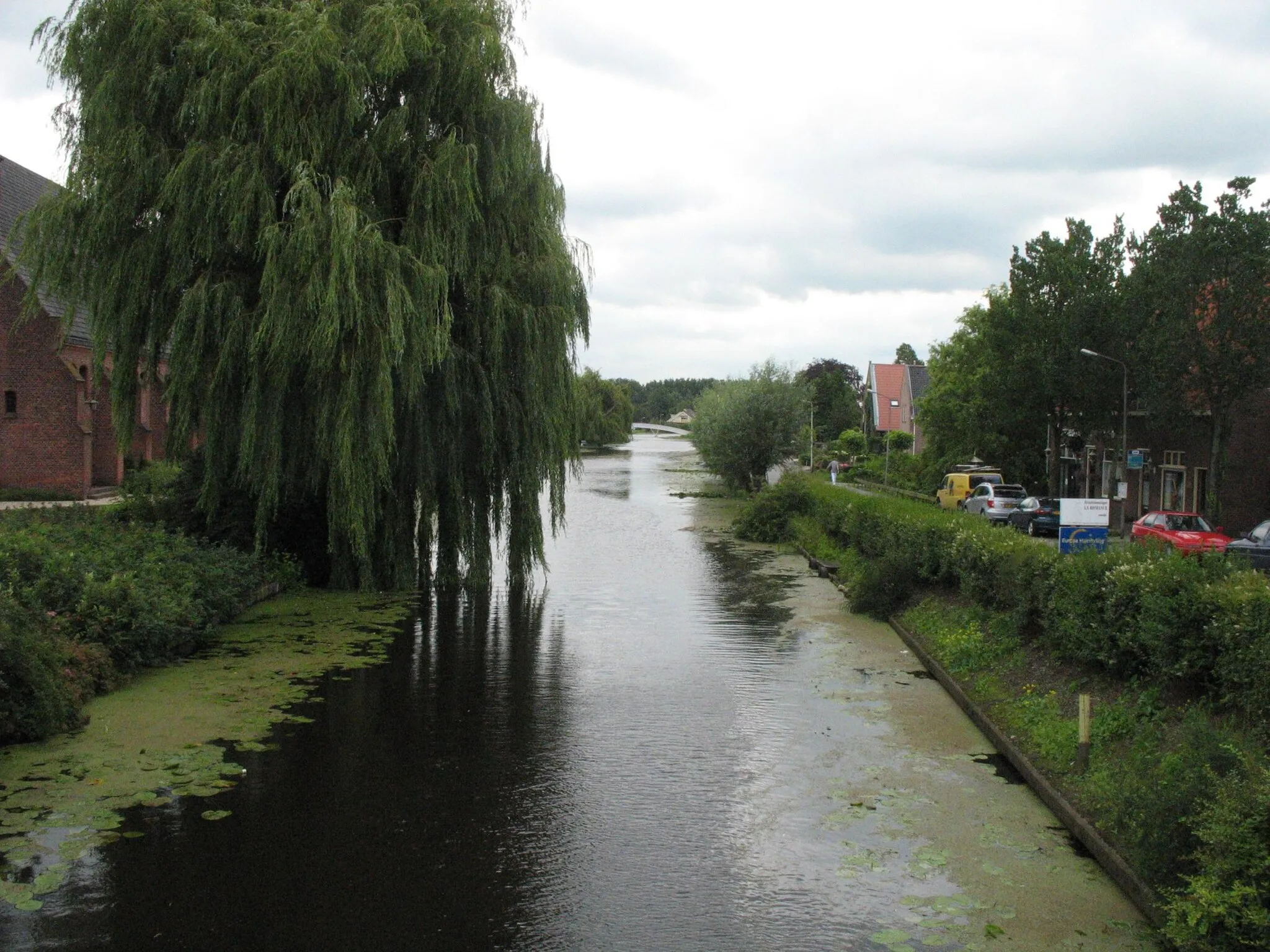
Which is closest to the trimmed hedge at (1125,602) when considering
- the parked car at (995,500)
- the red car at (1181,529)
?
the red car at (1181,529)

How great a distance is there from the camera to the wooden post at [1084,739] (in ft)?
28.6

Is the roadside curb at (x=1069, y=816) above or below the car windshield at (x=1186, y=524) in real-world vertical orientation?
below

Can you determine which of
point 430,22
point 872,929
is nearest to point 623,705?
point 872,929

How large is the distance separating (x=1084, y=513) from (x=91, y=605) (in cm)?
1517

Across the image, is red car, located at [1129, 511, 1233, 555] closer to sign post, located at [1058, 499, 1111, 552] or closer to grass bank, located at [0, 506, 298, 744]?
sign post, located at [1058, 499, 1111, 552]

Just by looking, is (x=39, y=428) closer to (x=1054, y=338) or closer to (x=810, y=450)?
(x=1054, y=338)

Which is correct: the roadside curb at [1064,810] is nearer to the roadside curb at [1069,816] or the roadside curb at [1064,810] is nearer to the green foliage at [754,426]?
the roadside curb at [1069,816]

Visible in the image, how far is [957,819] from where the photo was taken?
26.9 feet

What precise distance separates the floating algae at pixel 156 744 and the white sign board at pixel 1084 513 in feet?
36.9

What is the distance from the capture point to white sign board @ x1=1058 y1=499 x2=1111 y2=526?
18469 millimetres

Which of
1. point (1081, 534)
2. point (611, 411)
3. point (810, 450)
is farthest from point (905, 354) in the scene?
point (1081, 534)

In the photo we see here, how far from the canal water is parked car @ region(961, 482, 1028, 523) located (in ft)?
81.1

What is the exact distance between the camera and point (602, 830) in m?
7.91

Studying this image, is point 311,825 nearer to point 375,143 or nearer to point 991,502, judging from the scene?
point 375,143
